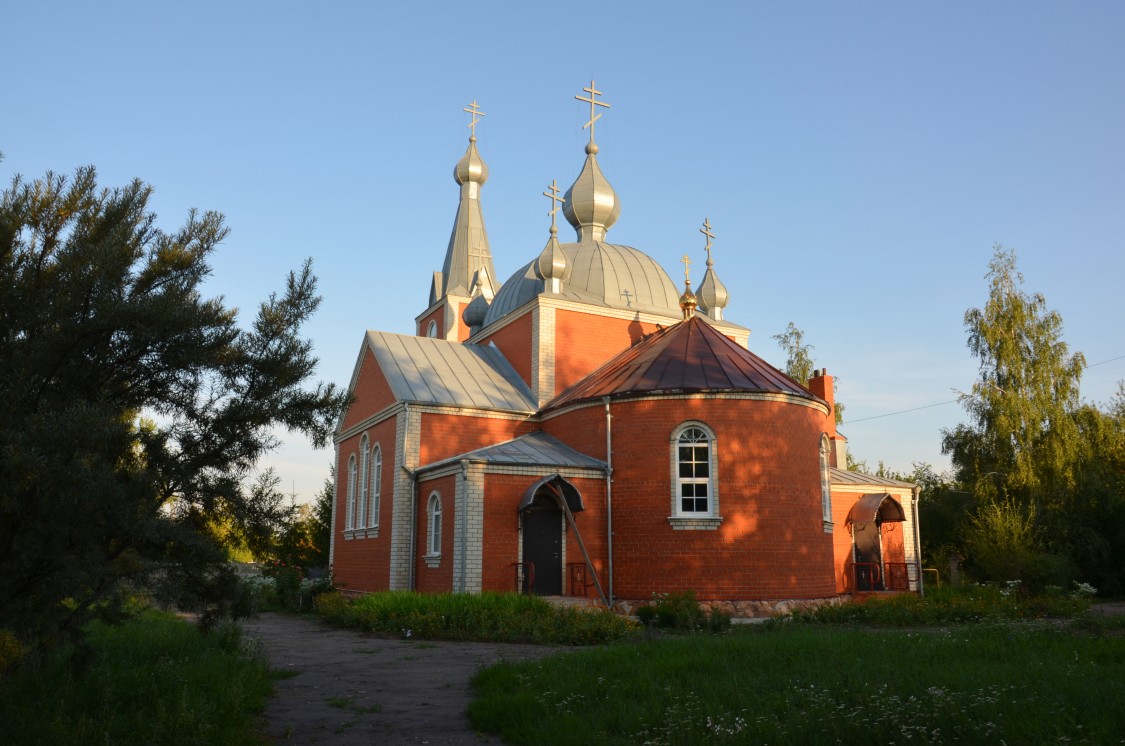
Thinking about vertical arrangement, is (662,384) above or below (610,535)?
above

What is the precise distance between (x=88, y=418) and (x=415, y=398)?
49.0 ft

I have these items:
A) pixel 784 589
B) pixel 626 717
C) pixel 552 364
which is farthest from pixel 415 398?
pixel 626 717

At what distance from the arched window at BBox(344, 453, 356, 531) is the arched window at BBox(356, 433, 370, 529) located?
0.27 metres

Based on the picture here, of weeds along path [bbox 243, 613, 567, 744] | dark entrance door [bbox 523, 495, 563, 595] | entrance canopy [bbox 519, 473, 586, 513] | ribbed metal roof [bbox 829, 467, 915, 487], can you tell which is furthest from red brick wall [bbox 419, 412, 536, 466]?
ribbed metal roof [bbox 829, 467, 915, 487]

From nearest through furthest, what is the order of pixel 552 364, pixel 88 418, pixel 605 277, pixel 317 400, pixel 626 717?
1. pixel 88 418
2. pixel 626 717
3. pixel 317 400
4. pixel 552 364
5. pixel 605 277

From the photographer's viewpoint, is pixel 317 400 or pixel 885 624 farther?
pixel 885 624

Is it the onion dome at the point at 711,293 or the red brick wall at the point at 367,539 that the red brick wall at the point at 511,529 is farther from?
the onion dome at the point at 711,293

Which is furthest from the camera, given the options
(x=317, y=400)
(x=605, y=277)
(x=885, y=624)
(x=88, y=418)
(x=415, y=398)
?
(x=605, y=277)

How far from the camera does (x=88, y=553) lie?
5504 mm

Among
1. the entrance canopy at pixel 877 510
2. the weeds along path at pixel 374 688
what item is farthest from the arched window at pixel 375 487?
the entrance canopy at pixel 877 510

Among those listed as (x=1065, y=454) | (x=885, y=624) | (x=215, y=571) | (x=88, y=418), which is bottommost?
(x=885, y=624)

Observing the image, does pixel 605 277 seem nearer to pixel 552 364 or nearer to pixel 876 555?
pixel 552 364

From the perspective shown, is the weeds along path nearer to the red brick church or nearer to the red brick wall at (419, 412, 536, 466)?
the red brick church

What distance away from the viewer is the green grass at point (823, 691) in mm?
5301
